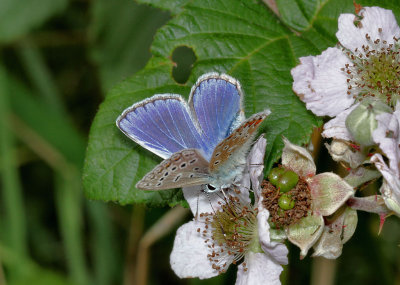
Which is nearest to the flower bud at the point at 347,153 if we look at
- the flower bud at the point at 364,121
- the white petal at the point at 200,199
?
the flower bud at the point at 364,121

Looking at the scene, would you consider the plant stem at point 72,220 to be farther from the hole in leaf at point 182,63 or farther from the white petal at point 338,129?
the white petal at point 338,129

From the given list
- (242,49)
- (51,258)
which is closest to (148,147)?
(242,49)

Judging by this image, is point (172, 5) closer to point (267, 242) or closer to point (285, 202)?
point (285, 202)

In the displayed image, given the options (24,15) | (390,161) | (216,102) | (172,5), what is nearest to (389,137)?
(390,161)

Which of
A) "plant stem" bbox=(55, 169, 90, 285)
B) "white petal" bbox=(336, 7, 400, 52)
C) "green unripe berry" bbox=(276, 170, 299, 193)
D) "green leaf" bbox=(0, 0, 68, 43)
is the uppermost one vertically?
"green leaf" bbox=(0, 0, 68, 43)

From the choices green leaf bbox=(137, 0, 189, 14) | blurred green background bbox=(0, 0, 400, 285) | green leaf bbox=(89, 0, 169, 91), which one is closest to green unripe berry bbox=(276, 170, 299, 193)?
green leaf bbox=(137, 0, 189, 14)

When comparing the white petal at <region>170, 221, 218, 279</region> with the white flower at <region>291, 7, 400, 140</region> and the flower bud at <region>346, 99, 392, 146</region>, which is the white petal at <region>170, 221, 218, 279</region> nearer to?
the white flower at <region>291, 7, 400, 140</region>
